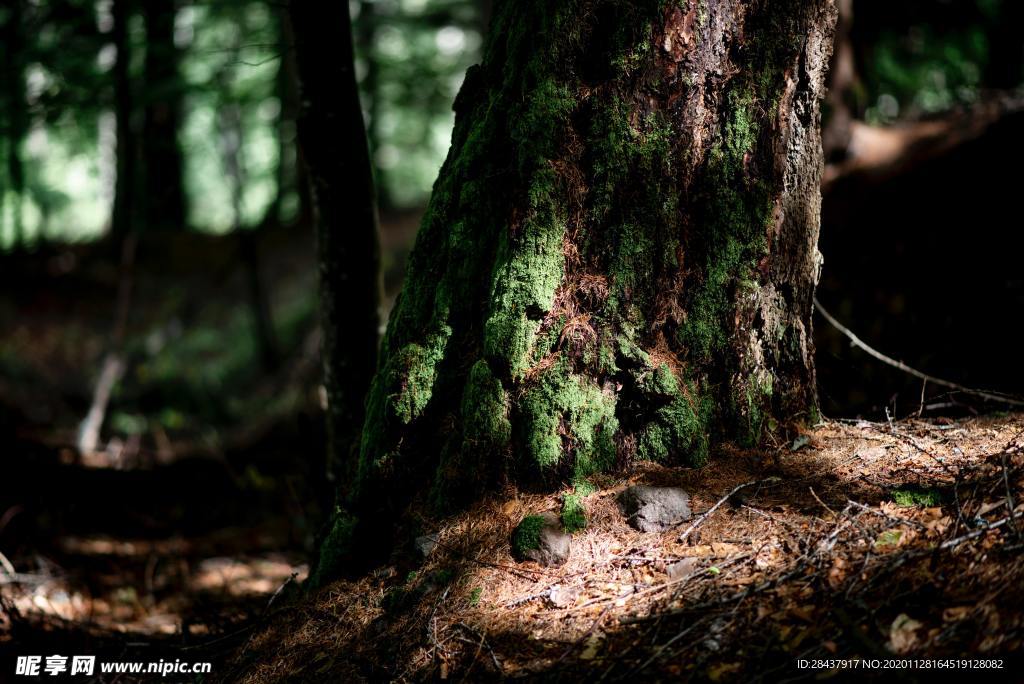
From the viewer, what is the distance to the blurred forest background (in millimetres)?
4773

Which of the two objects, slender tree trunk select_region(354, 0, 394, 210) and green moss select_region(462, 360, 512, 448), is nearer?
green moss select_region(462, 360, 512, 448)

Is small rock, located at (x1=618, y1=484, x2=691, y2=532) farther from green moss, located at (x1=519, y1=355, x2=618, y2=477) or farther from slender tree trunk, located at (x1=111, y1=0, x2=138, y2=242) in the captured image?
slender tree trunk, located at (x1=111, y1=0, x2=138, y2=242)

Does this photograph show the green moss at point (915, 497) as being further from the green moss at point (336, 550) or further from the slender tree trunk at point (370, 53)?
the slender tree trunk at point (370, 53)

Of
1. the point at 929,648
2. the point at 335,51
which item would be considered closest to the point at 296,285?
the point at 335,51

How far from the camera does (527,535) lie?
2545 millimetres

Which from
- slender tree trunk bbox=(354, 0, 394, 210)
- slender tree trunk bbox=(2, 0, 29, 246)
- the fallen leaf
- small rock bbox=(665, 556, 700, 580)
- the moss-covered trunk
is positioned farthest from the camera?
slender tree trunk bbox=(354, 0, 394, 210)

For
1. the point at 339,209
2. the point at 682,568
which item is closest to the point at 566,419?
the point at 682,568

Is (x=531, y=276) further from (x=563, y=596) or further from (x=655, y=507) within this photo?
(x=563, y=596)

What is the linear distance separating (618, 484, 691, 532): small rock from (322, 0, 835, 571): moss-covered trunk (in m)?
0.17

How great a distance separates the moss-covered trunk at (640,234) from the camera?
2621mm

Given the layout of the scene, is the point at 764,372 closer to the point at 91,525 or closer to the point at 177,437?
the point at 91,525

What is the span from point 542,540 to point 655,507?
45 centimetres

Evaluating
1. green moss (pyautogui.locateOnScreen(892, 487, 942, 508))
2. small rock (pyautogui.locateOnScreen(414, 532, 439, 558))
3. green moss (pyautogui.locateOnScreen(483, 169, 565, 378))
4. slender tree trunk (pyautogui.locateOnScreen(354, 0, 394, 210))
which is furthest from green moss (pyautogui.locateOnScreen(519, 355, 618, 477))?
slender tree trunk (pyautogui.locateOnScreen(354, 0, 394, 210))

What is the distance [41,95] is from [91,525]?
4.09 metres
